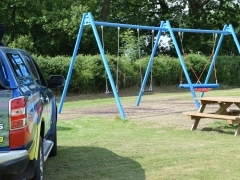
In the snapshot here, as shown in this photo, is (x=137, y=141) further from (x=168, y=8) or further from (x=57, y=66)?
(x=168, y=8)

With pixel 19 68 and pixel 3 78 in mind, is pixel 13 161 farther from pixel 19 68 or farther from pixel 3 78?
pixel 19 68

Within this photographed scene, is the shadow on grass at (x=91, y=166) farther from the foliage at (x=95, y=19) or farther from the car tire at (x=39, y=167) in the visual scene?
the foliage at (x=95, y=19)

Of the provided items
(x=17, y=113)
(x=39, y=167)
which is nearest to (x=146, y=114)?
(x=39, y=167)

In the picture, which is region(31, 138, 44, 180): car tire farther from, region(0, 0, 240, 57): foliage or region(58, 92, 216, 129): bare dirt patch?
region(0, 0, 240, 57): foliage

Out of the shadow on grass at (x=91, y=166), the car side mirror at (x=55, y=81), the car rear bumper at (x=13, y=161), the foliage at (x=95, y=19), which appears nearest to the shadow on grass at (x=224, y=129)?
the shadow on grass at (x=91, y=166)

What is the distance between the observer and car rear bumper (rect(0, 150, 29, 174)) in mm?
4395

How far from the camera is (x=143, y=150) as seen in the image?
27.3 feet

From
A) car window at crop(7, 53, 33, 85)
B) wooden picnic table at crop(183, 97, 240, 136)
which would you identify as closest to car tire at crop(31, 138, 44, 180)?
car window at crop(7, 53, 33, 85)

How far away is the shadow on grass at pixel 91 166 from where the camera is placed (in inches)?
257

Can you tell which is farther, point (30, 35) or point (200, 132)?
point (30, 35)

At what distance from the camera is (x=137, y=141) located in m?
9.27

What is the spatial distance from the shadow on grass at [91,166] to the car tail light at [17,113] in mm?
2105

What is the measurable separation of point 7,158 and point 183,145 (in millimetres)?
4796

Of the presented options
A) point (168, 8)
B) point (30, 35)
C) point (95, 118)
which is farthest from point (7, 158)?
point (168, 8)
